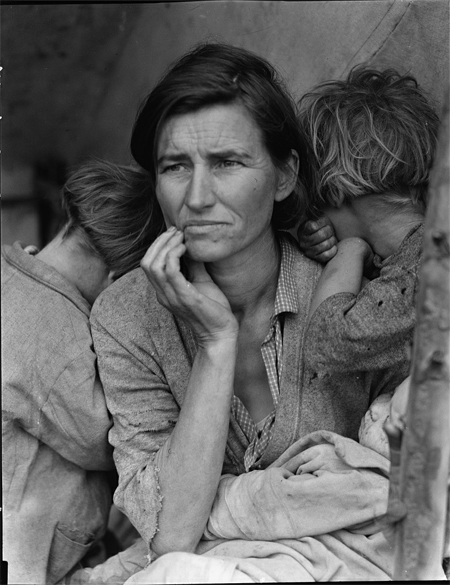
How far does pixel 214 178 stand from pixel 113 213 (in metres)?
0.49

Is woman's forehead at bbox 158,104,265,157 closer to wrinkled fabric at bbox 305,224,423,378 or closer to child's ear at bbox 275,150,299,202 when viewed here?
child's ear at bbox 275,150,299,202

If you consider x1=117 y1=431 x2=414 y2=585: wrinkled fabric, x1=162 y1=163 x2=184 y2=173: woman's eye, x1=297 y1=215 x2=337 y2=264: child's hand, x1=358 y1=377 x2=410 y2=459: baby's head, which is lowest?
x1=117 y1=431 x2=414 y2=585: wrinkled fabric

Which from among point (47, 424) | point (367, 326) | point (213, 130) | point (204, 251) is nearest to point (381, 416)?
point (367, 326)

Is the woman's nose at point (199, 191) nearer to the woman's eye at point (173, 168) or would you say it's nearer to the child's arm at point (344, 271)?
the woman's eye at point (173, 168)

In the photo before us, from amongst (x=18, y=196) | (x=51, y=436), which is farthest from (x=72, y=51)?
(x=51, y=436)

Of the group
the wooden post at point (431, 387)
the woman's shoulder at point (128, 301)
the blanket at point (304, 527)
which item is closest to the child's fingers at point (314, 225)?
the woman's shoulder at point (128, 301)

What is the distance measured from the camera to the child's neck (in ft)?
8.07

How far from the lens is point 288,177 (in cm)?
242

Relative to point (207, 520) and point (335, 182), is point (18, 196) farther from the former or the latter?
point (207, 520)

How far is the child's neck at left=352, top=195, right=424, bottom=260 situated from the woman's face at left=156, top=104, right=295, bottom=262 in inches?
13.5

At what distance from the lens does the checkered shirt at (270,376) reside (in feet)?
7.77

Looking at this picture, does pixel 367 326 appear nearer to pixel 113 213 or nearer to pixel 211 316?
pixel 211 316

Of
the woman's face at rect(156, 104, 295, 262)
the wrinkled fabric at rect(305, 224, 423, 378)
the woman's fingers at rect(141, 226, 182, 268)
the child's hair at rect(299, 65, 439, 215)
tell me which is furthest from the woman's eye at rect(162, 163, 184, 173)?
the wrinkled fabric at rect(305, 224, 423, 378)

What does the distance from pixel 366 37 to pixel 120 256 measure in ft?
3.66
